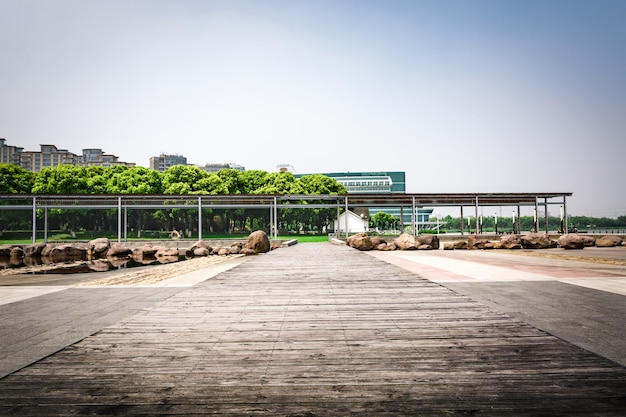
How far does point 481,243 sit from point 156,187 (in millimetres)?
46483

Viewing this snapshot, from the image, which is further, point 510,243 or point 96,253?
point 96,253

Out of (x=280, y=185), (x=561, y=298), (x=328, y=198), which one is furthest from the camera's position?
(x=280, y=185)

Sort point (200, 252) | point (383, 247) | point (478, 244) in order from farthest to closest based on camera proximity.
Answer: point (478, 244) → point (200, 252) → point (383, 247)

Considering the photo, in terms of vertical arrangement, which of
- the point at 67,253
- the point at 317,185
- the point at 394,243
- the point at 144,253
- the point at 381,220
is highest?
the point at 317,185

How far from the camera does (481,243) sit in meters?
24.7

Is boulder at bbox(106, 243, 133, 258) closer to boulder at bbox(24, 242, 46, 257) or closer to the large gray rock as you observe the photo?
the large gray rock

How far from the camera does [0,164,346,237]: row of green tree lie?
5206 cm

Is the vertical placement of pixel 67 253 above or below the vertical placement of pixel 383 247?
below

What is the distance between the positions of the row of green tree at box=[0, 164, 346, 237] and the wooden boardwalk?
4710cm

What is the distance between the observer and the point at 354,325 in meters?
5.11

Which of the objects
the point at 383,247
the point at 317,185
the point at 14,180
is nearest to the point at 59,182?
the point at 14,180

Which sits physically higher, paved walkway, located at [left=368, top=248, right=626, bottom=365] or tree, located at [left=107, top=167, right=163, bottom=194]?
tree, located at [left=107, top=167, right=163, bottom=194]

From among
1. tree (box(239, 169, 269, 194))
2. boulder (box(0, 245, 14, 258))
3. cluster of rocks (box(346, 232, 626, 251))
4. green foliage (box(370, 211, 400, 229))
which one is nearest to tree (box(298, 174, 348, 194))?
tree (box(239, 169, 269, 194))

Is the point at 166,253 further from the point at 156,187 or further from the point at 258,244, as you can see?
the point at 156,187
